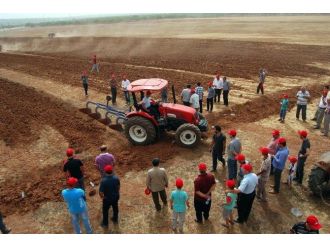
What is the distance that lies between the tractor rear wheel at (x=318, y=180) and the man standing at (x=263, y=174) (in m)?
1.17

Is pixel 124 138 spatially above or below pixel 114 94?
below

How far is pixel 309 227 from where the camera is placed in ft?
18.5

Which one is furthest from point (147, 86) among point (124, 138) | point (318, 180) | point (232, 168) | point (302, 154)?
point (318, 180)

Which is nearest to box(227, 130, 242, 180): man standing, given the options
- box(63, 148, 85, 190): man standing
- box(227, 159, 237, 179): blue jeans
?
box(227, 159, 237, 179): blue jeans

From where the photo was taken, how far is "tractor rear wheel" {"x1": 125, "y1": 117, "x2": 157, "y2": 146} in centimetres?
1061

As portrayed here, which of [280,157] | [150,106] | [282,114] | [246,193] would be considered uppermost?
[150,106]

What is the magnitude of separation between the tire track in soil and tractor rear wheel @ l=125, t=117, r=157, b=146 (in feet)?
0.82

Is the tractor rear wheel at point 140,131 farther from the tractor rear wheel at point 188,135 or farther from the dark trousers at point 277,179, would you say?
the dark trousers at point 277,179

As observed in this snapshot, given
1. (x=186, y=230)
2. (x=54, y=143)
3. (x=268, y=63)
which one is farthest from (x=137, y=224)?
(x=268, y=63)

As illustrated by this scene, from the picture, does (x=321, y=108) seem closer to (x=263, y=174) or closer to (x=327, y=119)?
(x=327, y=119)

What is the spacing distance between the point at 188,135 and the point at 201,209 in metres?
3.59

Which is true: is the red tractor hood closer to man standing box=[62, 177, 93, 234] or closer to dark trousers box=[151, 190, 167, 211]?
dark trousers box=[151, 190, 167, 211]

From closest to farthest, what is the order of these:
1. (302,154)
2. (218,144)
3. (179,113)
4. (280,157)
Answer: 1. (280,157)
2. (302,154)
3. (218,144)
4. (179,113)

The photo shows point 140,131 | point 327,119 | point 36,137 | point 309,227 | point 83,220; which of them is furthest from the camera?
point 36,137
